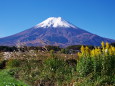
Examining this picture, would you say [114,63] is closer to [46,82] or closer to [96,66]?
[96,66]

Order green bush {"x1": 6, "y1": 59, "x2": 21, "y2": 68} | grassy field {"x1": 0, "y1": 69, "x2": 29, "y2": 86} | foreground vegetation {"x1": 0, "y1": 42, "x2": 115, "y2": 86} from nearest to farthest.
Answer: foreground vegetation {"x1": 0, "y1": 42, "x2": 115, "y2": 86} → grassy field {"x1": 0, "y1": 69, "x2": 29, "y2": 86} → green bush {"x1": 6, "y1": 59, "x2": 21, "y2": 68}

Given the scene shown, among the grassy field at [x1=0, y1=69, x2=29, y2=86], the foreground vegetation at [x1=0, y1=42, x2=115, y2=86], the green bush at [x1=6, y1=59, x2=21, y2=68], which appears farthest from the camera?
the green bush at [x1=6, y1=59, x2=21, y2=68]

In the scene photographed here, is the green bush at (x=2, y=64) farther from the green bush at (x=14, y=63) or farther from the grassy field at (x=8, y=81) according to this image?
the grassy field at (x=8, y=81)

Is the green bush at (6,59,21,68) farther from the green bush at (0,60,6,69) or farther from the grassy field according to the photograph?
the grassy field

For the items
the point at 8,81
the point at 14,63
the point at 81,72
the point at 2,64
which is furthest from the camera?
the point at 2,64

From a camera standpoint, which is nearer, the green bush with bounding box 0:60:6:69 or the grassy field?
the grassy field

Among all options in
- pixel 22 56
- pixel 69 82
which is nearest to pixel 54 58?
pixel 69 82

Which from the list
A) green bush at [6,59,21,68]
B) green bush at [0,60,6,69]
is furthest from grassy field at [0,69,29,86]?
green bush at [0,60,6,69]

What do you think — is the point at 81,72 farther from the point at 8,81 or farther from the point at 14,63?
the point at 14,63

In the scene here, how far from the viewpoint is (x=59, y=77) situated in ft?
43.0

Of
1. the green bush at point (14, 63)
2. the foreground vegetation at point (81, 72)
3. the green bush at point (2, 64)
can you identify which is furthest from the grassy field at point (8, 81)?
the green bush at point (2, 64)

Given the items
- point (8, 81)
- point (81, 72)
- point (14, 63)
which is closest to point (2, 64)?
point (14, 63)

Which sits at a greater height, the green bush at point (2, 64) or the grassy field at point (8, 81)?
the green bush at point (2, 64)

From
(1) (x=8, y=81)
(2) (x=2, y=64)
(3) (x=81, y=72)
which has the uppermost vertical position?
(2) (x=2, y=64)
